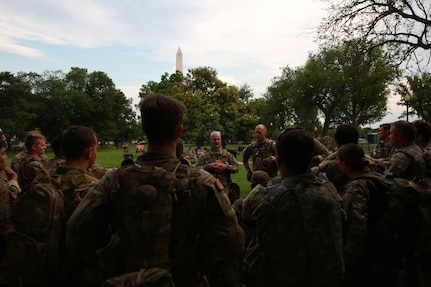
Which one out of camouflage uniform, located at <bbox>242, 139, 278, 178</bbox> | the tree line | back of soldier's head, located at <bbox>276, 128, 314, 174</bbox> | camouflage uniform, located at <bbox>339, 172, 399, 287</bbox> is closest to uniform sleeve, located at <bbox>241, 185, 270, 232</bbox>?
back of soldier's head, located at <bbox>276, 128, 314, 174</bbox>

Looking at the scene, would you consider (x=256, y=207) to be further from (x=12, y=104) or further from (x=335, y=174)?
(x=12, y=104)

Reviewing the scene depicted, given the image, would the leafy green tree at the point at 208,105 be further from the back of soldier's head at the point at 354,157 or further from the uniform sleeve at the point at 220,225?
the uniform sleeve at the point at 220,225

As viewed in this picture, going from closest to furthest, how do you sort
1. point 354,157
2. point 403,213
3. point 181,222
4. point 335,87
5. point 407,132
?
1. point 181,222
2. point 403,213
3. point 354,157
4. point 407,132
5. point 335,87

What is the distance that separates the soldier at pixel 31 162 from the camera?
19.0 feet

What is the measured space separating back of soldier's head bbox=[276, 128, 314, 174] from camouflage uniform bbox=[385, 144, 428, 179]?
8.13 feet

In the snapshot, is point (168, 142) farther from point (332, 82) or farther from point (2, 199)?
point (332, 82)

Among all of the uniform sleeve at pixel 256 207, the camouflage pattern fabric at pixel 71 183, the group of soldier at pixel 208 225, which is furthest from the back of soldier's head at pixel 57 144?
the uniform sleeve at pixel 256 207

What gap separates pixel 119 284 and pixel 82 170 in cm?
145

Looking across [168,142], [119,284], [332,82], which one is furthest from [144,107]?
[332,82]

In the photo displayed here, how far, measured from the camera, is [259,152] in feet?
29.0

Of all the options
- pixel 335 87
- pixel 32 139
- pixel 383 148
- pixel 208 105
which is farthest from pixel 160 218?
pixel 335 87

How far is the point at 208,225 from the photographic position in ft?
7.66

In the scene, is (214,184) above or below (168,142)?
below

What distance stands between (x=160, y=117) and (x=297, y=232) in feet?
4.49
